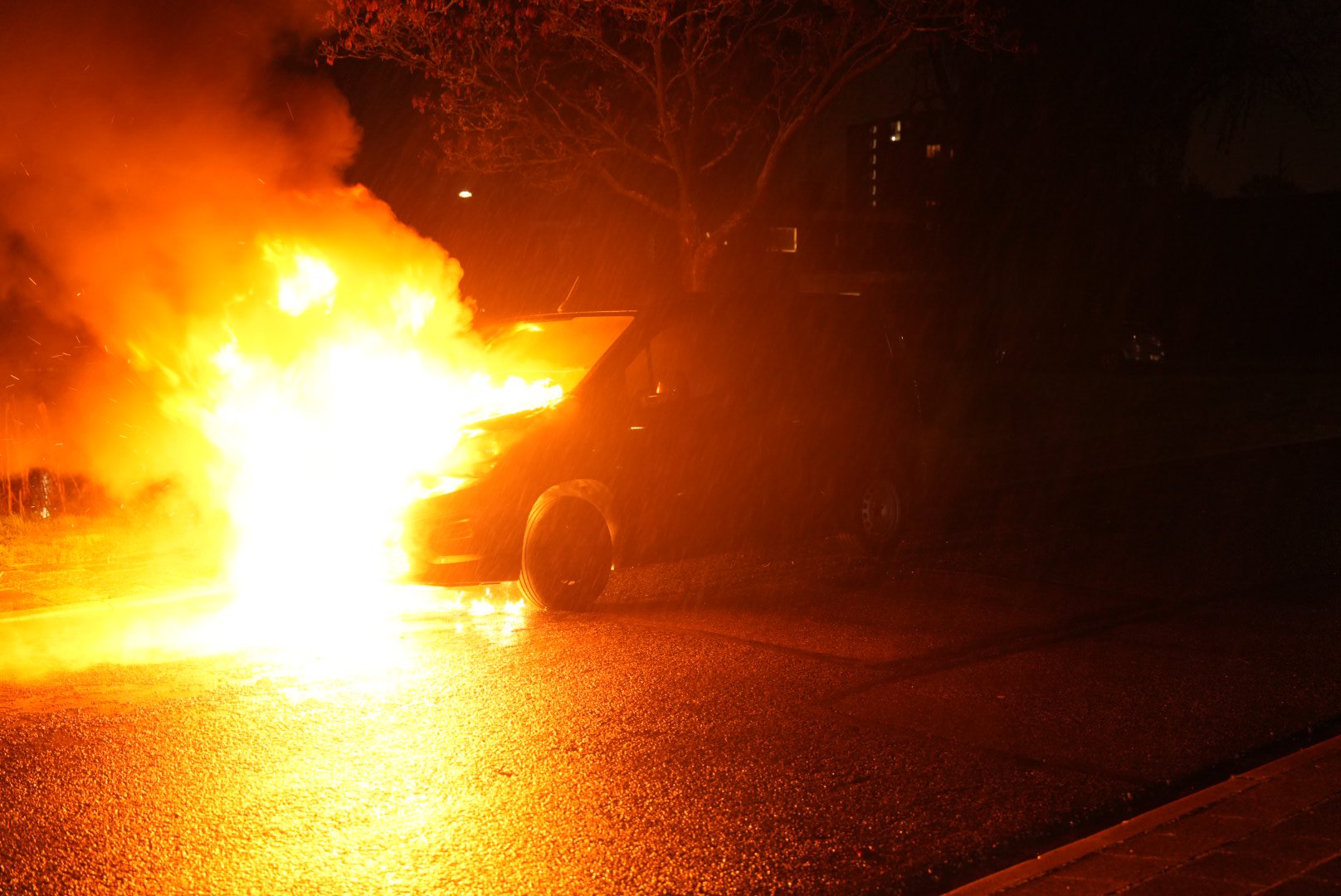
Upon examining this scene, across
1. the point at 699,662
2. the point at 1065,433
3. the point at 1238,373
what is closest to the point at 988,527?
the point at 699,662

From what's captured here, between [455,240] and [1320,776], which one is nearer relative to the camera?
[1320,776]

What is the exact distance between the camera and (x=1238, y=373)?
34344 millimetres

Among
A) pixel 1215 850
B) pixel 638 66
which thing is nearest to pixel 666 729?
pixel 1215 850

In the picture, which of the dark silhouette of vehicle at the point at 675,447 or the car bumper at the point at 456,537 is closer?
the car bumper at the point at 456,537

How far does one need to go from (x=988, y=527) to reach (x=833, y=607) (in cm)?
361

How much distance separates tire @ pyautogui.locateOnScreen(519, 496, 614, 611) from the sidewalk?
401cm

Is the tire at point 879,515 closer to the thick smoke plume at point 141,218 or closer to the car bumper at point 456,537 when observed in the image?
the car bumper at point 456,537

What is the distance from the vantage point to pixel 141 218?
527 inches

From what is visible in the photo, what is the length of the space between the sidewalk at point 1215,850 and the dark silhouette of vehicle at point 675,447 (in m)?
4.07

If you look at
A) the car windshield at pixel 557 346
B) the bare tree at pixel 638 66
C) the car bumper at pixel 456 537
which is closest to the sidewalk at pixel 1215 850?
the car bumper at pixel 456 537

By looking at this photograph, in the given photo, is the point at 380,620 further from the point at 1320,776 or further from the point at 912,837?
the point at 1320,776

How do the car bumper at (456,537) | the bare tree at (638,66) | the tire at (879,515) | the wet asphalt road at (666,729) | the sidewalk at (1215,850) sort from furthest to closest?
1. the bare tree at (638,66)
2. the tire at (879,515)
3. the car bumper at (456,537)
4. the wet asphalt road at (666,729)
5. the sidewalk at (1215,850)

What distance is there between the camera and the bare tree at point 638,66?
49.5ft

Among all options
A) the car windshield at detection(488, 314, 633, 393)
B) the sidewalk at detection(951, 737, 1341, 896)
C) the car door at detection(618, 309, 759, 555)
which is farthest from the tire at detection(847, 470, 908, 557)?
the sidewalk at detection(951, 737, 1341, 896)
